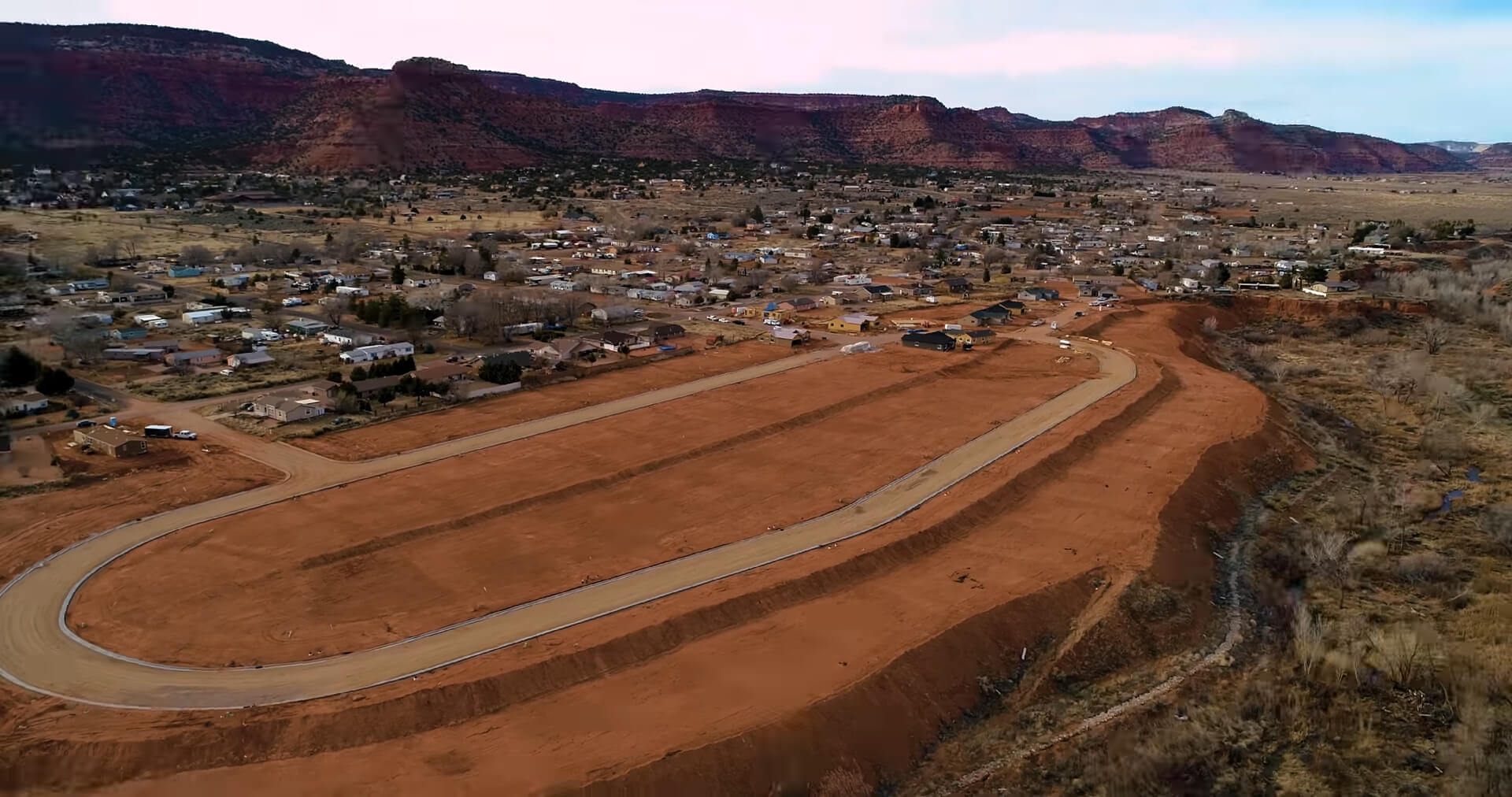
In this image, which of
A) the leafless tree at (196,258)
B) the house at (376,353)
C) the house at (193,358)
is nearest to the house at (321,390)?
the house at (376,353)

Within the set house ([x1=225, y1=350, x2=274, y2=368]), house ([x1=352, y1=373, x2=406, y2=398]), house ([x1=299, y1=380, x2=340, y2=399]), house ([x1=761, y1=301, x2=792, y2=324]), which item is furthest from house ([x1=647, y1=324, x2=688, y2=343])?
house ([x1=225, y1=350, x2=274, y2=368])

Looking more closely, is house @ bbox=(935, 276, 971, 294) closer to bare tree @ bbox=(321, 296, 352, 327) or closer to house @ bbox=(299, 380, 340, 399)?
bare tree @ bbox=(321, 296, 352, 327)

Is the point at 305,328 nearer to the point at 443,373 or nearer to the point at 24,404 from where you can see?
the point at 443,373

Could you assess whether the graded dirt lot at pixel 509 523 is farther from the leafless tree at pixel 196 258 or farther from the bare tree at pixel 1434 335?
the leafless tree at pixel 196 258

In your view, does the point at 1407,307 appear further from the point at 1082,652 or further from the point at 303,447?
the point at 303,447

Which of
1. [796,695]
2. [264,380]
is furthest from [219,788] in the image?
[264,380]

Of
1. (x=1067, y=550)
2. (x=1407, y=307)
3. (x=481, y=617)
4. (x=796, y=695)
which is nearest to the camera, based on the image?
(x=796, y=695)

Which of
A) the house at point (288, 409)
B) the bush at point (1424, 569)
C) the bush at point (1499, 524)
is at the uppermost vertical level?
the house at point (288, 409)
